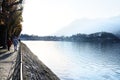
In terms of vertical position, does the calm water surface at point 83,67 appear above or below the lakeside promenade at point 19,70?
below

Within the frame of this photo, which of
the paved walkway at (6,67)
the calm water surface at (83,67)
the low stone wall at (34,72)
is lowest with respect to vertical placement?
the calm water surface at (83,67)

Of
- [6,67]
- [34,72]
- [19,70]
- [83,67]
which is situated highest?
[19,70]

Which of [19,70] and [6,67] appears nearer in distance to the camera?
[19,70]

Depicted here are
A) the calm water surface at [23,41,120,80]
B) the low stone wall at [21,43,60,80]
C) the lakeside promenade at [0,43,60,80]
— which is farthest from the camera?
the calm water surface at [23,41,120,80]

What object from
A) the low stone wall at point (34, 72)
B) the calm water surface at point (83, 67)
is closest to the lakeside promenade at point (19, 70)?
the low stone wall at point (34, 72)

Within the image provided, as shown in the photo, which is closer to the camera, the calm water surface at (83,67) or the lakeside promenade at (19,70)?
the lakeside promenade at (19,70)

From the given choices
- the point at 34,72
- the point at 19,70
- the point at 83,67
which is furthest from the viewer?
the point at 83,67

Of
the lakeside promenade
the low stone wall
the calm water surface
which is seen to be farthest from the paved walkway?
the calm water surface

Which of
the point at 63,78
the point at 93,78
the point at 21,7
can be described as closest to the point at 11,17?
the point at 21,7

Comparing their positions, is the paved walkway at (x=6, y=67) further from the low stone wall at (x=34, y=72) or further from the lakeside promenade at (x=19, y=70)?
the low stone wall at (x=34, y=72)

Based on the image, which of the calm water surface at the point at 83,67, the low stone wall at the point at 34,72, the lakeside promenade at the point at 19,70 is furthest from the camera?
the calm water surface at the point at 83,67

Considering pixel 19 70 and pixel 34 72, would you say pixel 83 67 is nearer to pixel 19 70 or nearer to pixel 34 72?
pixel 34 72

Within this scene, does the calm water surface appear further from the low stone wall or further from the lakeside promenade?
the lakeside promenade

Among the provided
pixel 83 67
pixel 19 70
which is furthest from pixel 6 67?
pixel 83 67
